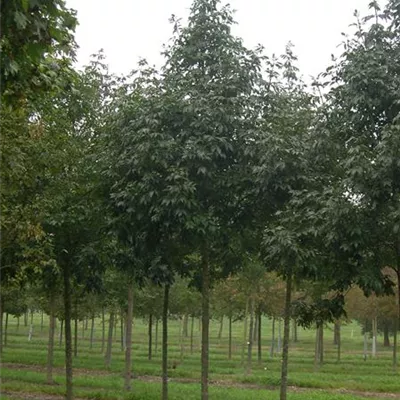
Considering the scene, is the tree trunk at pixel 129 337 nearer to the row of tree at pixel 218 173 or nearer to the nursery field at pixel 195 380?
the nursery field at pixel 195 380

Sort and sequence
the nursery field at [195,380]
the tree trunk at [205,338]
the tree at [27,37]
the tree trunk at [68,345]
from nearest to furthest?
the tree at [27,37] → the tree trunk at [205,338] → the tree trunk at [68,345] → the nursery field at [195,380]

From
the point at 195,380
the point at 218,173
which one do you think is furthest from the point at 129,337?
the point at 195,380

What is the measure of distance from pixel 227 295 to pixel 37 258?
67.6 ft

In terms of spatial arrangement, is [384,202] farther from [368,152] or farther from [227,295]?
[227,295]

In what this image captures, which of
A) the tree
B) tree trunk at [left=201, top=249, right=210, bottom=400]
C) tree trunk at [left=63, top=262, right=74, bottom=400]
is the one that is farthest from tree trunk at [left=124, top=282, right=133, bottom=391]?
the tree

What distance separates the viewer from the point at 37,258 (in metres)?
10.1

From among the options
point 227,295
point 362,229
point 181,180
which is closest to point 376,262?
point 362,229

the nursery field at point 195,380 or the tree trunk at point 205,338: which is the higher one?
the tree trunk at point 205,338

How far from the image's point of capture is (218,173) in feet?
37.4

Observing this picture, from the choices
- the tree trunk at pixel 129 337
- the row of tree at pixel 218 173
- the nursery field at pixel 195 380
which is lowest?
the nursery field at pixel 195 380

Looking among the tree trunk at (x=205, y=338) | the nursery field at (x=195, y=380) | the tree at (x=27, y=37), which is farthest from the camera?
the nursery field at (x=195, y=380)

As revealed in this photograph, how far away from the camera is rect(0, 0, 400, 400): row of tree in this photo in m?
8.77

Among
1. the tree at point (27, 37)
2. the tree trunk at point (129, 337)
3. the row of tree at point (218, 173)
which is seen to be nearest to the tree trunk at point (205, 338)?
the row of tree at point (218, 173)

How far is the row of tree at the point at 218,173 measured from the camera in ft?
28.8
